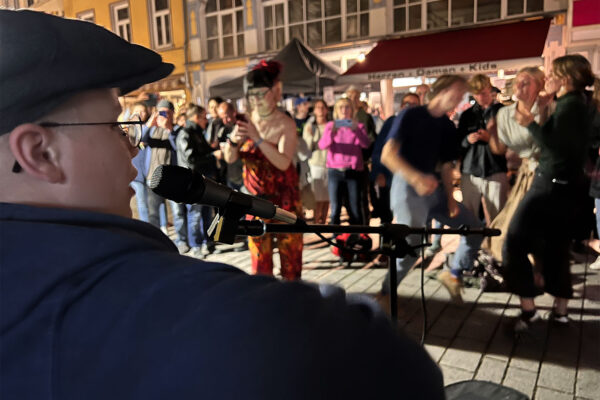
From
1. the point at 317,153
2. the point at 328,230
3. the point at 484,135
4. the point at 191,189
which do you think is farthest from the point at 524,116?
the point at 317,153

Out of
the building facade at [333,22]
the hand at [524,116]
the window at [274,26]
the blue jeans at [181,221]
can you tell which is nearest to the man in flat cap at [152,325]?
the hand at [524,116]

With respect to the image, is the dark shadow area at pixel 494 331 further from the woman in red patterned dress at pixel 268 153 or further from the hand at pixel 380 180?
the hand at pixel 380 180

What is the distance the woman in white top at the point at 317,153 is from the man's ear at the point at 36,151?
15.6ft

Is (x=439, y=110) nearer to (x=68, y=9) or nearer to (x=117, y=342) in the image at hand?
(x=68, y=9)

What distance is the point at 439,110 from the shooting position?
290cm

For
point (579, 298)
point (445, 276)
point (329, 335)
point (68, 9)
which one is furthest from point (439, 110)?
point (329, 335)

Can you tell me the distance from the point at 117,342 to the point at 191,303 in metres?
0.08

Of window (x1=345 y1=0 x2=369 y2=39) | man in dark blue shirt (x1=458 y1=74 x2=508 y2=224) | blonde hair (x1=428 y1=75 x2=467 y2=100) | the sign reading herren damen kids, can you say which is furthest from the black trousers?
window (x1=345 y1=0 x2=369 y2=39)

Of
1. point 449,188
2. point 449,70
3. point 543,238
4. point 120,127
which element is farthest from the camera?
point 449,70

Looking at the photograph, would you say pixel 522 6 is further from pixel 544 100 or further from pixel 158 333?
pixel 158 333

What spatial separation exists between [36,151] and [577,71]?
2845mm

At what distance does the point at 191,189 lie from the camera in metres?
0.95

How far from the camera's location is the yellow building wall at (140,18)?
2.32 m

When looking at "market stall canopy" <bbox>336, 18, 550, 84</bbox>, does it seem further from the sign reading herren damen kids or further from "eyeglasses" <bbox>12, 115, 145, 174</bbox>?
"eyeglasses" <bbox>12, 115, 145, 174</bbox>
